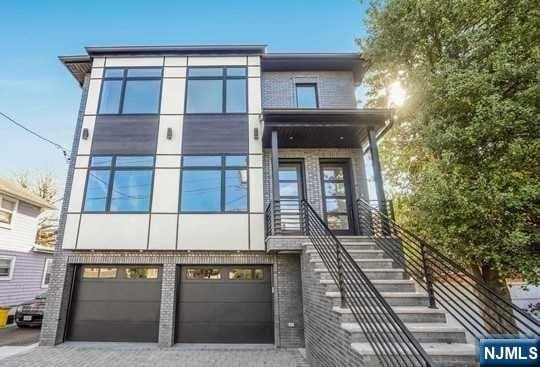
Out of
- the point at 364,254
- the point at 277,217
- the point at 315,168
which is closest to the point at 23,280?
the point at 277,217

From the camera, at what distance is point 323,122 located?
710 centimetres

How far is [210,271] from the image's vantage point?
24.1 feet

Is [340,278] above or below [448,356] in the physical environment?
above

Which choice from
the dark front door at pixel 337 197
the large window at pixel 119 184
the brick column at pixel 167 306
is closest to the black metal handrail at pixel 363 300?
the dark front door at pixel 337 197

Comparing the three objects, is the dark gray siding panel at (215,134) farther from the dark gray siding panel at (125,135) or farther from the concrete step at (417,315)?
the concrete step at (417,315)

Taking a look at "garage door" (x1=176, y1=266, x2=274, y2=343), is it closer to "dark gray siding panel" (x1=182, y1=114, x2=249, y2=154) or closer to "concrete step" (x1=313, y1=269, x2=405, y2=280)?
"concrete step" (x1=313, y1=269, x2=405, y2=280)

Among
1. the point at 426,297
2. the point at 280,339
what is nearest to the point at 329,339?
the point at 426,297

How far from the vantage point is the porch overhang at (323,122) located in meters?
6.96

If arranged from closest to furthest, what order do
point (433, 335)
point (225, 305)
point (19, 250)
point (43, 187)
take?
1. point (433, 335)
2. point (225, 305)
3. point (19, 250)
4. point (43, 187)

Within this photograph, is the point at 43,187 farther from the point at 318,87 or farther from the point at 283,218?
the point at 318,87

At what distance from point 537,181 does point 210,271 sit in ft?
24.4

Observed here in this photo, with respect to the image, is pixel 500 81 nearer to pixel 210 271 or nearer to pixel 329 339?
pixel 329 339

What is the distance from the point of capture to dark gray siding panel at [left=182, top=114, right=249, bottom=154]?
8.07 m

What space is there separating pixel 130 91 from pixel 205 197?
4.47 meters
